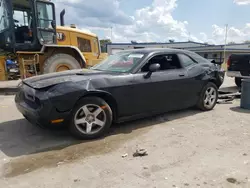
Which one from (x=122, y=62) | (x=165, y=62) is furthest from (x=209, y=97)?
(x=122, y=62)

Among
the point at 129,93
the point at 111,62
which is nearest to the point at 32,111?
the point at 129,93

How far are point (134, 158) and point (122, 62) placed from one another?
2235mm

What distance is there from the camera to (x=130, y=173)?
307 cm

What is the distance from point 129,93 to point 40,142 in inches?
69.9

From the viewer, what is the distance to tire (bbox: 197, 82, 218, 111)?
234 inches

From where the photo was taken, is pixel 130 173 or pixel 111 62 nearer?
pixel 130 173

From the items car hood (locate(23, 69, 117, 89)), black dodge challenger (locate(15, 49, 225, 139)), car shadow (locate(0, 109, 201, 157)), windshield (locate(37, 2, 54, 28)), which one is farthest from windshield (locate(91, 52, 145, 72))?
windshield (locate(37, 2, 54, 28))

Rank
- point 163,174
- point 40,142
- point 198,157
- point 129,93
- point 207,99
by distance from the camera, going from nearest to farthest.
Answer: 1. point 163,174
2. point 198,157
3. point 40,142
4. point 129,93
5. point 207,99

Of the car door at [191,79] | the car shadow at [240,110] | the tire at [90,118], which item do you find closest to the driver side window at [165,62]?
the car door at [191,79]

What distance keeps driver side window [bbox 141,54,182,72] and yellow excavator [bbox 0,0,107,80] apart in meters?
4.97

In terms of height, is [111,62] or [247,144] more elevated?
[111,62]

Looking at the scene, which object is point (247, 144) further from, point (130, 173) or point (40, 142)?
point (40, 142)

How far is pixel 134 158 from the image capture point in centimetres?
349

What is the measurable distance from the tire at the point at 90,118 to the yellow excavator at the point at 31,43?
17.7 feet
